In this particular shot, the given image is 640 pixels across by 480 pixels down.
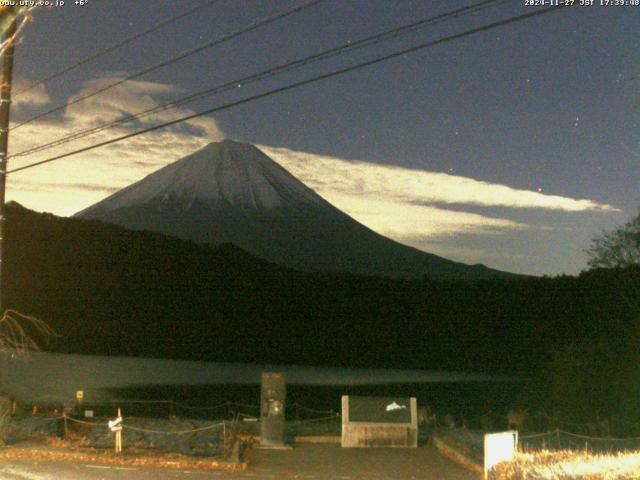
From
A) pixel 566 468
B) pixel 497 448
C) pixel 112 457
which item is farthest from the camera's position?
pixel 112 457

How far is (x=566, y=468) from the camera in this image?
12203mm

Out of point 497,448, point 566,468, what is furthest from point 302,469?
point 566,468

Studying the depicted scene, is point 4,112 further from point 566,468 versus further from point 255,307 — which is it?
point 255,307

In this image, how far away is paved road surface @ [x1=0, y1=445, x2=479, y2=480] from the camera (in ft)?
47.3

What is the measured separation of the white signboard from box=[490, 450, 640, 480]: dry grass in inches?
8.3

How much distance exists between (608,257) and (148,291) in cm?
8888

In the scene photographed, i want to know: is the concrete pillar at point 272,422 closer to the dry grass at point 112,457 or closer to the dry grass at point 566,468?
the dry grass at point 112,457

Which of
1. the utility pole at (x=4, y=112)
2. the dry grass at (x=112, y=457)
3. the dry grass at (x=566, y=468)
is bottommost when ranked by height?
the dry grass at (x=112, y=457)

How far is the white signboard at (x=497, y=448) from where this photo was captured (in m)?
13.7

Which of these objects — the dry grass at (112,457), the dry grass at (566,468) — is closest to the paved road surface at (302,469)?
the dry grass at (112,457)

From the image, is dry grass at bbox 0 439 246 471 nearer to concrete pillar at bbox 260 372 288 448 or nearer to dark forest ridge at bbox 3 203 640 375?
concrete pillar at bbox 260 372 288 448

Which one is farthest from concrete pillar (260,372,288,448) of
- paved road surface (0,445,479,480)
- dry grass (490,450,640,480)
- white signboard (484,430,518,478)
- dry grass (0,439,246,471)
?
dry grass (490,450,640,480)

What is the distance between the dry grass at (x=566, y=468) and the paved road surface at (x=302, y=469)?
73.3 inches

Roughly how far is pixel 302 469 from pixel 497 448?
4.00 metres
